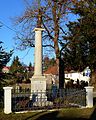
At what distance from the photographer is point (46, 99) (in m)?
18.0

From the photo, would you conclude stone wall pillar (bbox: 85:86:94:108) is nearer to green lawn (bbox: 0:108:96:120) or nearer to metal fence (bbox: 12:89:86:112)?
metal fence (bbox: 12:89:86:112)

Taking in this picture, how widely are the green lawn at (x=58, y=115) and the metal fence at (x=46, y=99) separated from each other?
99 centimetres

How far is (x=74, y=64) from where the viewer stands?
3703 cm

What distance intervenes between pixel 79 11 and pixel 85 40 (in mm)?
3112

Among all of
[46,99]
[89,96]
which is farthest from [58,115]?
[89,96]

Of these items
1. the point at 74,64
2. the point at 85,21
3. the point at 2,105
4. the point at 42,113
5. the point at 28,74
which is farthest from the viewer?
the point at 28,74

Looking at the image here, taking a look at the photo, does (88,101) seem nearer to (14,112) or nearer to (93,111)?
(93,111)

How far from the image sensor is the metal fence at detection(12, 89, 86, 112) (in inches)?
655

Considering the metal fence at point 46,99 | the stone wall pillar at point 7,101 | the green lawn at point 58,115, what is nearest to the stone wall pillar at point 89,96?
the metal fence at point 46,99

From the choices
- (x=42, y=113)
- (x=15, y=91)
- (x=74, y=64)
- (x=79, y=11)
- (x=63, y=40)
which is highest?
(x=79, y=11)

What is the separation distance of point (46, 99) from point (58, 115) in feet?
9.17

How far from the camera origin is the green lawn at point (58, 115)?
14.4 meters

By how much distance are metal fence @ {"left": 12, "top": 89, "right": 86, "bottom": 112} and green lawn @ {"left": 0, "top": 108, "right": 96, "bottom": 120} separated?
99cm

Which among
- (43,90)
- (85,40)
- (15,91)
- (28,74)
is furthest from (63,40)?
(28,74)
